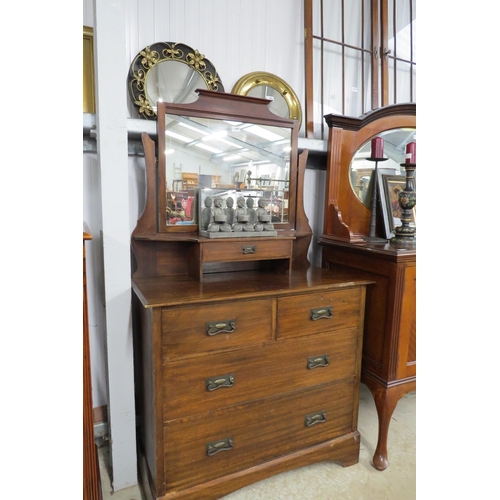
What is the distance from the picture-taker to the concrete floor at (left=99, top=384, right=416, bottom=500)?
146 cm

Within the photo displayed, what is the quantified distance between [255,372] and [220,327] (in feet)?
0.83

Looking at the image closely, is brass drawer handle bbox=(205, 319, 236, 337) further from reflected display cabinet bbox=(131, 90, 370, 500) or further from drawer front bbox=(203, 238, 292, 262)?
drawer front bbox=(203, 238, 292, 262)

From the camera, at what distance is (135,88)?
1580 mm

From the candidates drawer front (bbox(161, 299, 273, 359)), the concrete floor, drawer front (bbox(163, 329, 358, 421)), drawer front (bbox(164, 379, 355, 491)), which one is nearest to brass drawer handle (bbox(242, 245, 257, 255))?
drawer front (bbox(161, 299, 273, 359))

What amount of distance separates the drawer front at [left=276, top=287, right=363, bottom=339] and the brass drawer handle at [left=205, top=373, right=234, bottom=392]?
0.25m

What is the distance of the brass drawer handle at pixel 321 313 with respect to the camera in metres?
1.45

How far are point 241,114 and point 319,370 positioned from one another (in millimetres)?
1234

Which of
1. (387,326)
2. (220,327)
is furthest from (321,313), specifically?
(220,327)

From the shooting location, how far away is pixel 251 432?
1.39 meters

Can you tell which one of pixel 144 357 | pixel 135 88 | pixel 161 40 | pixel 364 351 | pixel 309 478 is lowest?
pixel 309 478

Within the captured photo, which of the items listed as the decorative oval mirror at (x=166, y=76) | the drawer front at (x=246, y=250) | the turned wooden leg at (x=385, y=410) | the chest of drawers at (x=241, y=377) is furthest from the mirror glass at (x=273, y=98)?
the turned wooden leg at (x=385, y=410)

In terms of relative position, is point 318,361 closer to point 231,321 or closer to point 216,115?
point 231,321

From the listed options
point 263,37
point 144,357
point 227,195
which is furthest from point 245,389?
point 263,37
